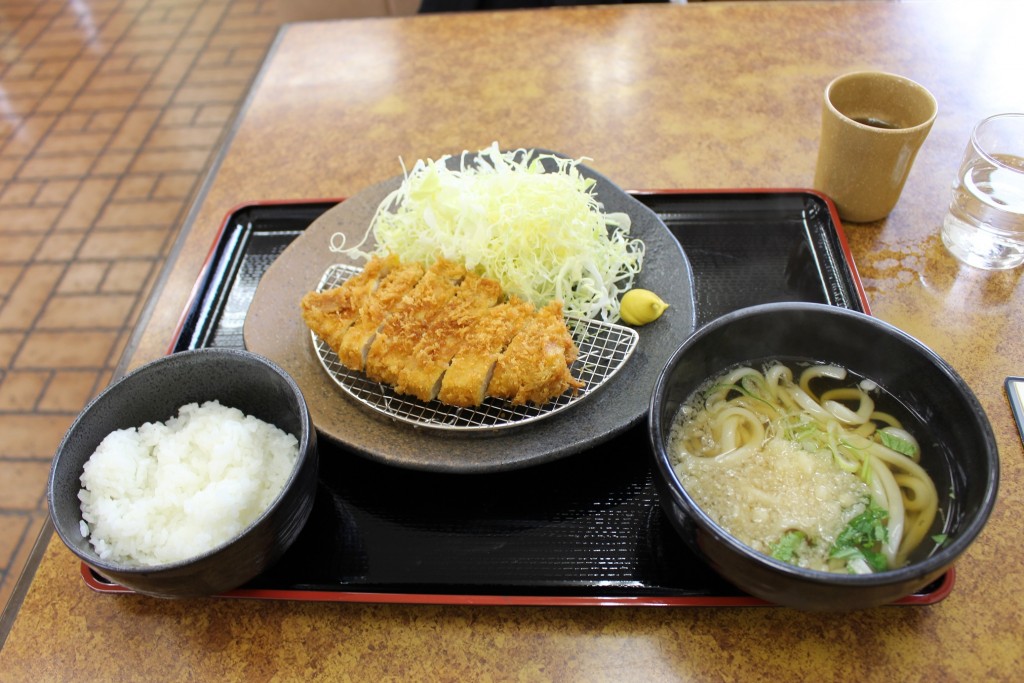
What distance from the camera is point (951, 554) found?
1.11m

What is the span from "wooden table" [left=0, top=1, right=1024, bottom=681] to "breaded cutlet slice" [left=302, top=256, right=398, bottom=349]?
0.50 metres

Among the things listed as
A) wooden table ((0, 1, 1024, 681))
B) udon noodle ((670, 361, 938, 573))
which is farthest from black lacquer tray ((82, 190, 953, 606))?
udon noodle ((670, 361, 938, 573))

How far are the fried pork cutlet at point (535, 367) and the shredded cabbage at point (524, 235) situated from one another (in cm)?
21

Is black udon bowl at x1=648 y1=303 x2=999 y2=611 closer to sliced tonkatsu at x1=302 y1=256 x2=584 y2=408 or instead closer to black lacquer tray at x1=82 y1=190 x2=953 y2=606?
black lacquer tray at x1=82 y1=190 x2=953 y2=606

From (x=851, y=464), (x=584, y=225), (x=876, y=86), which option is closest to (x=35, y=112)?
(x=584, y=225)

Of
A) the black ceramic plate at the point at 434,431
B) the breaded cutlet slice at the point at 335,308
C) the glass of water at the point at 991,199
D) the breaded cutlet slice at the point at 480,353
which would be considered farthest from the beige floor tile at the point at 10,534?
the glass of water at the point at 991,199

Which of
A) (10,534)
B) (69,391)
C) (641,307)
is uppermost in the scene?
(641,307)

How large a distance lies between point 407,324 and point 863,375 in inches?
40.5

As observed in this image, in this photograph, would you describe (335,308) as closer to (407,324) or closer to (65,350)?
(407,324)

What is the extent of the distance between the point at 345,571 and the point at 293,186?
147 cm

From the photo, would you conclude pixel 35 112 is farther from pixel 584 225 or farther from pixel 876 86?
pixel 876 86

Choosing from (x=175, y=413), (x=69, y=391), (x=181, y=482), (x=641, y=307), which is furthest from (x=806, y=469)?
(x=69, y=391)

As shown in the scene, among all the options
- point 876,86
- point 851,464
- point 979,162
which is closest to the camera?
point 851,464

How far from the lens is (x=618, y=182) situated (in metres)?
2.40
